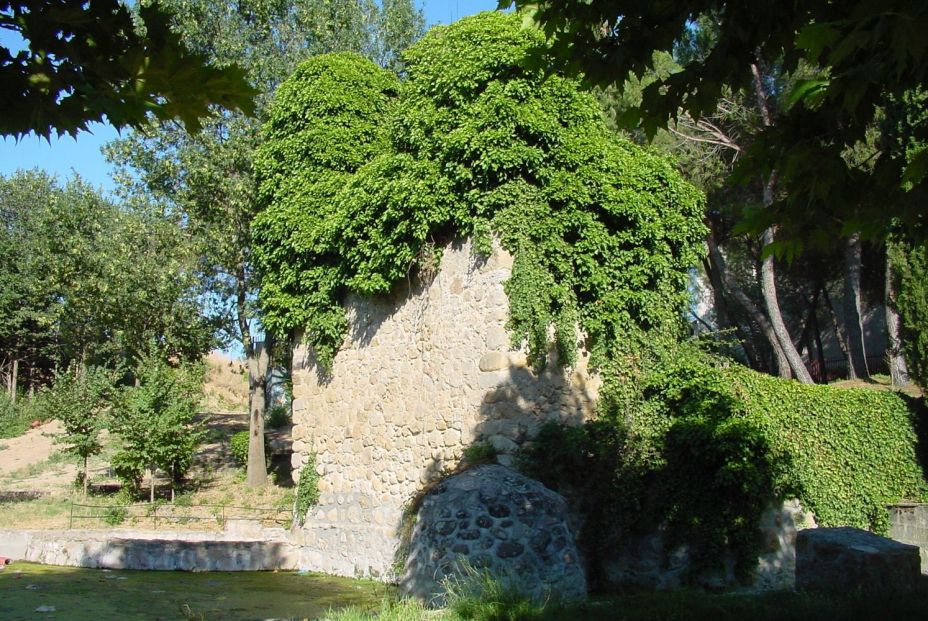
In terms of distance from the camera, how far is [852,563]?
6.20 metres

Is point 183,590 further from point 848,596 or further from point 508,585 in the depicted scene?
point 848,596

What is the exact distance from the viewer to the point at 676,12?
4637 millimetres

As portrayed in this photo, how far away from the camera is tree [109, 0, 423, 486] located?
1864cm

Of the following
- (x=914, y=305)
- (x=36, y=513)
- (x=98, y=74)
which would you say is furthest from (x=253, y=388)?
(x=98, y=74)

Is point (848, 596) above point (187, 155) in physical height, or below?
below

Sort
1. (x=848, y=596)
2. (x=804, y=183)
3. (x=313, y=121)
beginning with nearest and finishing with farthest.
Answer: (x=804, y=183), (x=848, y=596), (x=313, y=121)

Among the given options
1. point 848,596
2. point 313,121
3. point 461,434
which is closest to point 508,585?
point 848,596

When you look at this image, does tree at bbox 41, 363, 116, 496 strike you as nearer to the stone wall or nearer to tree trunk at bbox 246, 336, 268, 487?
tree trunk at bbox 246, 336, 268, 487

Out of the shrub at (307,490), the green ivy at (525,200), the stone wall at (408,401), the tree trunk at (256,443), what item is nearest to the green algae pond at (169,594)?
the stone wall at (408,401)

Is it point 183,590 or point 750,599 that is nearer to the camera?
point 750,599

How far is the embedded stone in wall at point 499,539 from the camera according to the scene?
316 inches

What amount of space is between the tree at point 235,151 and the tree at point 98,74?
1441 cm

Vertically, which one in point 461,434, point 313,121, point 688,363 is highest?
point 313,121

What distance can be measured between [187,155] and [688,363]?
1326 centimetres
